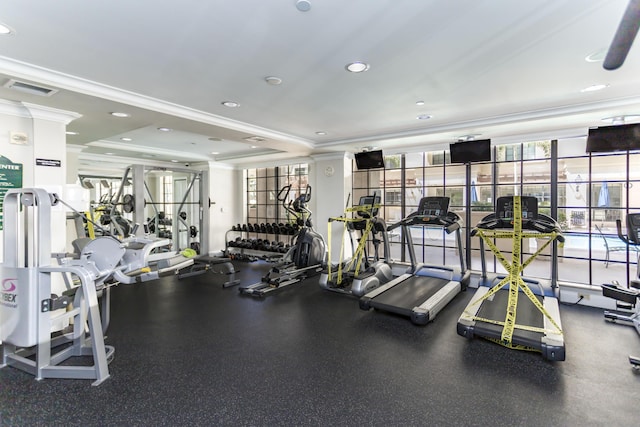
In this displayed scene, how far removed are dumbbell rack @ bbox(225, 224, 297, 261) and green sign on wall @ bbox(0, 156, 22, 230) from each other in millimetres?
4584

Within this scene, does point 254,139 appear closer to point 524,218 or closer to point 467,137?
point 467,137

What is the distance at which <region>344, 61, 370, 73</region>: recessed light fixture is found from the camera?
2.85 m

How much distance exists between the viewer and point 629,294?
3.40 m

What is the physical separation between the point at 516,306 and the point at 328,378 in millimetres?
2403

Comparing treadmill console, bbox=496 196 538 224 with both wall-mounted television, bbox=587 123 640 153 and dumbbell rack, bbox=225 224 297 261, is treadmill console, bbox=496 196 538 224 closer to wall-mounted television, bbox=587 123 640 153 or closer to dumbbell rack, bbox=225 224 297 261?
wall-mounted television, bbox=587 123 640 153

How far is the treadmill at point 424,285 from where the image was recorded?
3.96 metres

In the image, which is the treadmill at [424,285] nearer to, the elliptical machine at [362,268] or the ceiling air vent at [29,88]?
the elliptical machine at [362,268]

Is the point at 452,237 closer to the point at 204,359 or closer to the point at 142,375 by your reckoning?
the point at 204,359

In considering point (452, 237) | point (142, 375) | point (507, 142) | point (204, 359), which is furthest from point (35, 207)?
point (452, 237)

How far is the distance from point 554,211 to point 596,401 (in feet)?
11.9

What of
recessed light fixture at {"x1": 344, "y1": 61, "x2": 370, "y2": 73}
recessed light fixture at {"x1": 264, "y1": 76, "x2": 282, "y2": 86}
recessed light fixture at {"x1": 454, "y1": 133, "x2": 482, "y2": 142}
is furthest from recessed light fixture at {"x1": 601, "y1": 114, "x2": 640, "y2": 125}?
recessed light fixture at {"x1": 264, "y1": 76, "x2": 282, "y2": 86}

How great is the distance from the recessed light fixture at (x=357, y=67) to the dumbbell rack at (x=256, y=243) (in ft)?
15.0

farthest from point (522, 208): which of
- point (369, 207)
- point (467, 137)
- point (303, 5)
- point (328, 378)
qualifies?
point (303, 5)

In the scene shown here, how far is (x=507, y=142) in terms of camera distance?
18.0 ft
